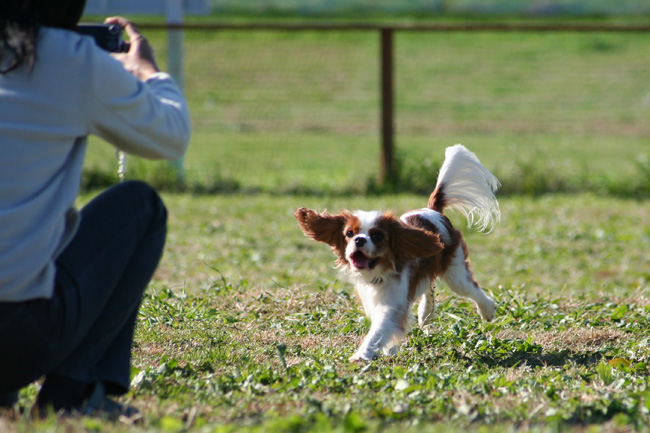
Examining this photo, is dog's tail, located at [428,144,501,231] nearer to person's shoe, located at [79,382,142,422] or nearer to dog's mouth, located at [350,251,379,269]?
dog's mouth, located at [350,251,379,269]

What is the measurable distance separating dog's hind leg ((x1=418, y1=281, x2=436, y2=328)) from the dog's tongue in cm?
65

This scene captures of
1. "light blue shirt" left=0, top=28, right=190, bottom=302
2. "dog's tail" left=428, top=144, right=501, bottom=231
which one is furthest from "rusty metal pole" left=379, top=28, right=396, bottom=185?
"light blue shirt" left=0, top=28, right=190, bottom=302

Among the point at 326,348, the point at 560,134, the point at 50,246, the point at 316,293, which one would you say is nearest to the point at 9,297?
the point at 50,246

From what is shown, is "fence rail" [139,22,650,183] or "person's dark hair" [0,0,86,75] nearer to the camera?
"person's dark hair" [0,0,86,75]

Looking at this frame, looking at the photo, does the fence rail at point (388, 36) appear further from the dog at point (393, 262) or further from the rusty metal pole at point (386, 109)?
the dog at point (393, 262)

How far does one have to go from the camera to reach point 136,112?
2.29 meters

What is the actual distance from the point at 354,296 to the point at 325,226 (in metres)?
0.88

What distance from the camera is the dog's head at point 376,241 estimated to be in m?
3.86

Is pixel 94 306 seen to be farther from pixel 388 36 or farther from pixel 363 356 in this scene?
pixel 388 36

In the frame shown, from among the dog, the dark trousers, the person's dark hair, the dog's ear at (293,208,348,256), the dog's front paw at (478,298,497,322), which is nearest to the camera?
the person's dark hair

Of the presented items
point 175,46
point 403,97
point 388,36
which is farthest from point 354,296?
point 403,97

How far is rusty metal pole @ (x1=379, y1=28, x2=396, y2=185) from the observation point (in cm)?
940

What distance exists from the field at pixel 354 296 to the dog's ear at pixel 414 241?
0.43m

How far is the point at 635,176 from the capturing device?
31.3 ft
